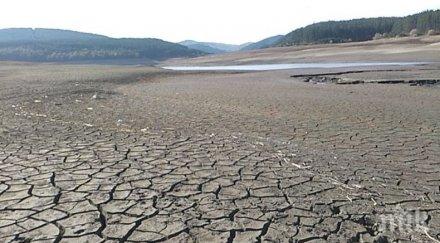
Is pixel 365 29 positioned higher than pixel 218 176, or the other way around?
pixel 365 29

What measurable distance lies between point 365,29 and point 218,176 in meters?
102

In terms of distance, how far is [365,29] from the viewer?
9800 cm

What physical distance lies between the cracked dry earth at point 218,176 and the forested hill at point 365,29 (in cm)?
8214

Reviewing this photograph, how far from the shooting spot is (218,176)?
4508 mm

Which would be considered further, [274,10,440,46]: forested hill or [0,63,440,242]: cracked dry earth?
[274,10,440,46]: forested hill

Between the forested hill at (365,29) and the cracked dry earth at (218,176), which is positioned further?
the forested hill at (365,29)

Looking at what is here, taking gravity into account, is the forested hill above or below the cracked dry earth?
above

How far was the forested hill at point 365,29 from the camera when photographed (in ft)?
270

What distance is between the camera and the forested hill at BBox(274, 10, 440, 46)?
82.3 metres

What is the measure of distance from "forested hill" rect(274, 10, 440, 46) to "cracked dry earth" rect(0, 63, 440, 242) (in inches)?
3234

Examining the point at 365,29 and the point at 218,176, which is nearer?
the point at 218,176

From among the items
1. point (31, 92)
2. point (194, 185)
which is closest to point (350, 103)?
point (194, 185)

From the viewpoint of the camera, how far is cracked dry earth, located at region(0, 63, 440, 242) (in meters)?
3.23

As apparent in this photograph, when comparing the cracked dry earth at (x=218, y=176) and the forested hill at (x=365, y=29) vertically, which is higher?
the forested hill at (x=365, y=29)
